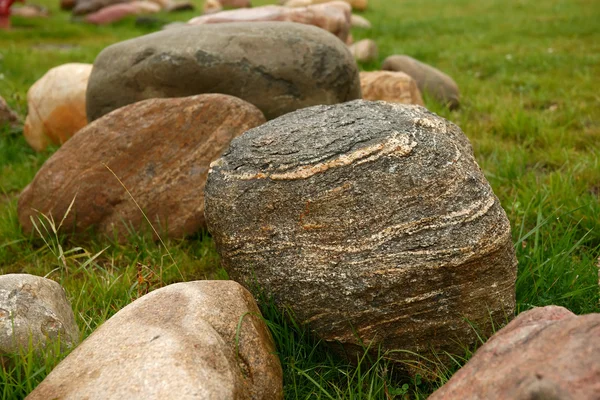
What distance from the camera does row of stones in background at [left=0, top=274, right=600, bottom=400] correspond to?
5.25 feet

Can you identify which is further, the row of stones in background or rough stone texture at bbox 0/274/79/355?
rough stone texture at bbox 0/274/79/355

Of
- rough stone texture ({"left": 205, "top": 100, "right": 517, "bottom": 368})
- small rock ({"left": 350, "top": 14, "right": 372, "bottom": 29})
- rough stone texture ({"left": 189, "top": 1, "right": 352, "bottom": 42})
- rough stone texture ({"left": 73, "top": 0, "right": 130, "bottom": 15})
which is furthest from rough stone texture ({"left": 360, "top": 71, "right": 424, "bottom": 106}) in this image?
Answer: rough stone texture ({"left": 73, "top": 0, "right": 130, "bottom": 15})

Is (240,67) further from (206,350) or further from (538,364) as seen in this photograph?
(538,364)

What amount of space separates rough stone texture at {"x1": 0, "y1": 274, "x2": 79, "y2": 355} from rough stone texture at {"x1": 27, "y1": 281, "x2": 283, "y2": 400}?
36 centimetres

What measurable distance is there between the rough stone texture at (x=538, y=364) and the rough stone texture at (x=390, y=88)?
3528 mm

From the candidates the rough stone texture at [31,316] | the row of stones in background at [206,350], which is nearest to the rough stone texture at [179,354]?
the row of stones in background at [206,350]

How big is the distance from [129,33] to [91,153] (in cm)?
892

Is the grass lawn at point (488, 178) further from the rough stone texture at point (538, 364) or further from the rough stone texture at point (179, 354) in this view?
the rough stone texture at point (538, 364)

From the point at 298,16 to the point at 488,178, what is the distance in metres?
4.06

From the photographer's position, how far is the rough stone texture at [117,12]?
44.9 ft

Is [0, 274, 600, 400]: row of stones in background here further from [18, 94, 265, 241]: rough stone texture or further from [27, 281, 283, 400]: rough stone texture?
[18, 94, 265, 241]: rough stone texture

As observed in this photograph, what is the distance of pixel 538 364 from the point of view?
1.61 metres

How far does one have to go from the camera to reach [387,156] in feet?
7.75

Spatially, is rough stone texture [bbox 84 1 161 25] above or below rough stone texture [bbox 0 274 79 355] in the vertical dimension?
below
